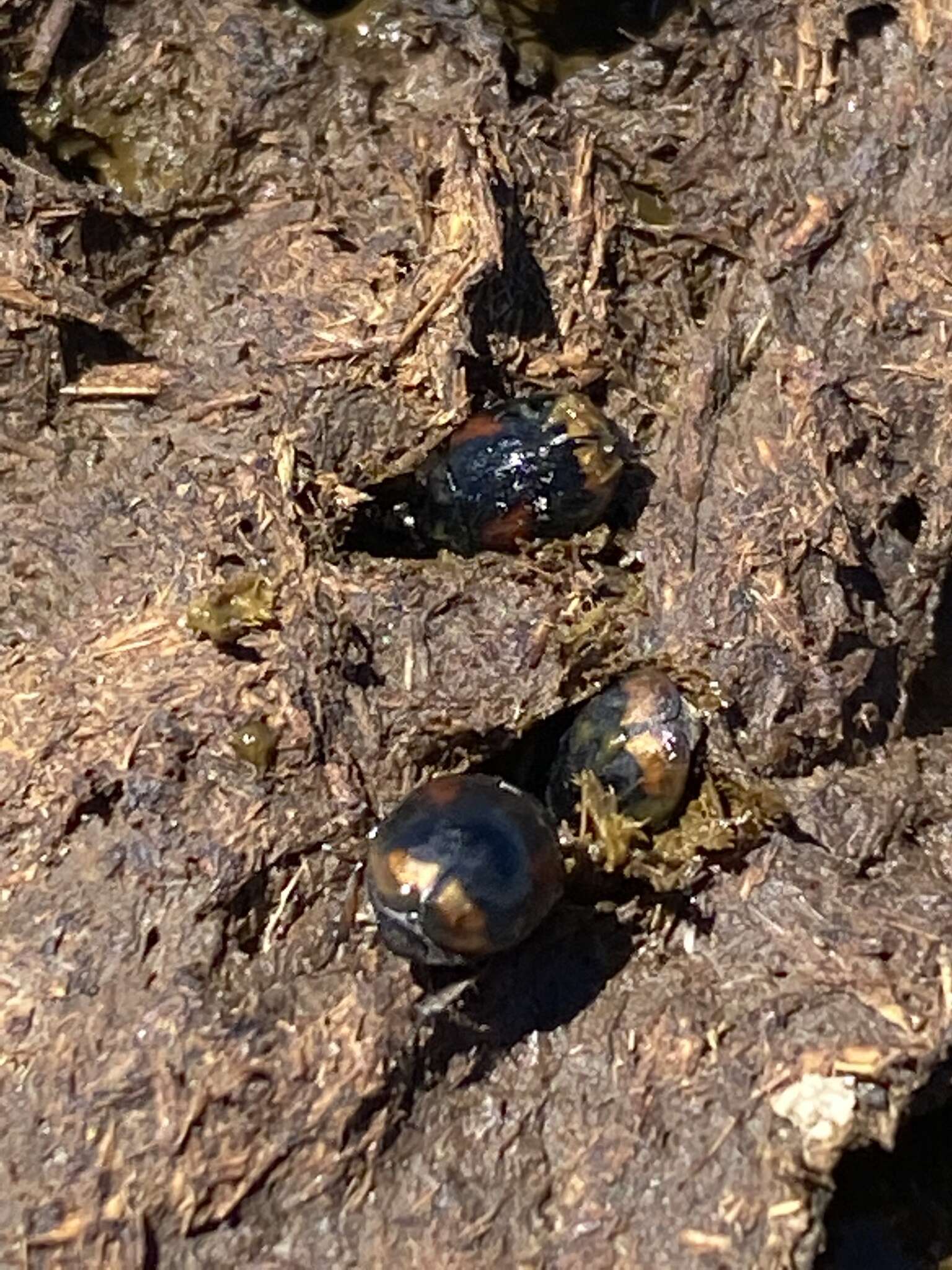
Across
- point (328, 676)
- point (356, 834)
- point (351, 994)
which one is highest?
point (328, 676)

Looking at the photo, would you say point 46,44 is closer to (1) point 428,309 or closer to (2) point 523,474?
(1) point 428,309

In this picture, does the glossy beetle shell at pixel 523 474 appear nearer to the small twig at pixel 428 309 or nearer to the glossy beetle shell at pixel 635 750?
the small twig at pixel 428 309

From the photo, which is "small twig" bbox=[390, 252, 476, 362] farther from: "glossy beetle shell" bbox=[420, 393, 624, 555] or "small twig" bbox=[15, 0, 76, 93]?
"small twig" bbox=[15, 0, 76, 93]

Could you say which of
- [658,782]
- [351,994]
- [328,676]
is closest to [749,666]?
[658,782]

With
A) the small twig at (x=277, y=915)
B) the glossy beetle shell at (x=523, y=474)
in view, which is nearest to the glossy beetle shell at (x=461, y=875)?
the small twig at (x=277, y=915)

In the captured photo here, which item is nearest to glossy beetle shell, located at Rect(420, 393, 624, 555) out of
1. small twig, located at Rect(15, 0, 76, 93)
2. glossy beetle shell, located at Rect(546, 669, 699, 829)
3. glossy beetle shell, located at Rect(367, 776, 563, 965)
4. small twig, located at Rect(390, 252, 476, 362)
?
small twig, located at Rect(390, 252, 476, 362)

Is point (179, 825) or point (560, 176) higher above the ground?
point (560, 176)

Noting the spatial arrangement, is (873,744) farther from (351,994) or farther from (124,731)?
(124,731)
